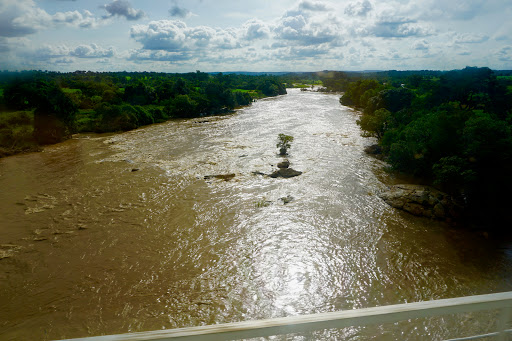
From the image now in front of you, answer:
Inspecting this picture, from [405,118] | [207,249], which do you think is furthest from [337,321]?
[405,118]

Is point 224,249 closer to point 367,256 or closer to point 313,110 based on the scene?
point 367,256

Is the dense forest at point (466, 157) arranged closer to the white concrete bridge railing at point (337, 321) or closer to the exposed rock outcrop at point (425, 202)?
the exposed rock outcrop at point (425, 202)

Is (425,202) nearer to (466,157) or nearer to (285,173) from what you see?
(466,157)

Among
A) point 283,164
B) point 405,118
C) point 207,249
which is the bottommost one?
point 207,249

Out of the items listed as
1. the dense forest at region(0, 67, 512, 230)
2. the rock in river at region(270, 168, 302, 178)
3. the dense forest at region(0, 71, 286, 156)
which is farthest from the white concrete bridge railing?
the rock in river at region(270, 168, 302, 178)

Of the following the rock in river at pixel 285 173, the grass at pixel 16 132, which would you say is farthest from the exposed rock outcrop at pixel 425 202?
the grass at pixel 16 132

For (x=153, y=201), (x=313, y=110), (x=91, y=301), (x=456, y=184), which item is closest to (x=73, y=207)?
(x=153, y=201)
